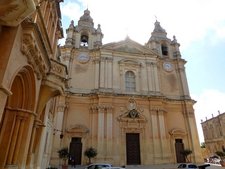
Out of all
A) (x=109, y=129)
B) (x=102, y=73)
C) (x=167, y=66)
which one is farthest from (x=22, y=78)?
(x=167, y=66)

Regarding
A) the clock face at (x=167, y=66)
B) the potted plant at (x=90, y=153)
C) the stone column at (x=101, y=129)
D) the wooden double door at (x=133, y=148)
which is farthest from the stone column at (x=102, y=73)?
the clock face at (x=167, y=66)

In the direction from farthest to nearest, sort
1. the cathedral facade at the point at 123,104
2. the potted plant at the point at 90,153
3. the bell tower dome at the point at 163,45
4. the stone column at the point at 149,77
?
the bell tower dome at the point at 163,45 → the stone column at the point at 149,77 → the cathedral facade at the point at 123,104 → the potted plant at the point at 90,153

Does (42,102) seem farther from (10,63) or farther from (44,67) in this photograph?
(10,63)

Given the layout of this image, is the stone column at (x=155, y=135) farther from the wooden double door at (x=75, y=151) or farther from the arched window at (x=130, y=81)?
the wooden double door at (x=75, y=151)

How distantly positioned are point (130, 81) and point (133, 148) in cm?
748

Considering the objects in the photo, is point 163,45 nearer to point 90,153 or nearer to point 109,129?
point 109,129

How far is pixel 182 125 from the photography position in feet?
70.4

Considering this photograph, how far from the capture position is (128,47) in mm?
24516

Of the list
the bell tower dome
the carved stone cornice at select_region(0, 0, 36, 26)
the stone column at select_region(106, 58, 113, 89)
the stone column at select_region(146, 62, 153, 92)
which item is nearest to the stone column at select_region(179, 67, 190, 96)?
the bell tower dome

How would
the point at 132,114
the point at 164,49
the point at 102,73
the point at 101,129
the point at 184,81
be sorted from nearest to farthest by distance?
1. the point at 101,129
2. the point at 132,114
3. the point at 102,73
4. the point at 184,81
5. the point at 164,49

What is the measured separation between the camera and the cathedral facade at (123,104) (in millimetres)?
18312

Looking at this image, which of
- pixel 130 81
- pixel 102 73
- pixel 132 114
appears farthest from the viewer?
pixel 130 81

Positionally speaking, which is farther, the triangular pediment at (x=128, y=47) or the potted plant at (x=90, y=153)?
the triangular pediment at (x=128, y=47)

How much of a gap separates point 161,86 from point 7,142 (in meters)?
19.6
